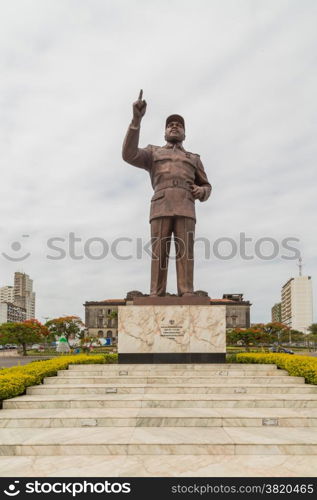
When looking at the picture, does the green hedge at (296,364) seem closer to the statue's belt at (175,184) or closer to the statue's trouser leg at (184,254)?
the statue's trouser leg at (184,254)

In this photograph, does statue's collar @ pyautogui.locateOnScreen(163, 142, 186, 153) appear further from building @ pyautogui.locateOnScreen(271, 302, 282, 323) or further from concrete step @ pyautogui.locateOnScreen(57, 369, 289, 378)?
building @ pyautogui.locateOnScreen(271, 302, 282, 323)

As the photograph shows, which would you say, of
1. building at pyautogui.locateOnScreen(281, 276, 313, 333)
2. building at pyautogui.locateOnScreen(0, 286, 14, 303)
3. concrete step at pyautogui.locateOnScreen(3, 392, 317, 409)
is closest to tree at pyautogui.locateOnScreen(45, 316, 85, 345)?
concrete step at pyautogui.locateOnScreen(3, 392, 317, 409)

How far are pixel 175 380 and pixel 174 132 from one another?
558 centimetres

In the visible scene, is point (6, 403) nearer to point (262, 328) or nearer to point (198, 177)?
point (198, 177)

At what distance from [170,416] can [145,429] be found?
1.28 feet

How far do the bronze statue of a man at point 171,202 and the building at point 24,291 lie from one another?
13612 cm

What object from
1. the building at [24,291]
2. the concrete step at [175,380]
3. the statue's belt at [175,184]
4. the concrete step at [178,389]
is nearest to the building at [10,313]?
the building at [24,291]

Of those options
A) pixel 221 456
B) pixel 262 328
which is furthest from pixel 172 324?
pixel 262 328

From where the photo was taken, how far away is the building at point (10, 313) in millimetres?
103525

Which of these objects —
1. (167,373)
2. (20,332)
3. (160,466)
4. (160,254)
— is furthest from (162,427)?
(20,332)

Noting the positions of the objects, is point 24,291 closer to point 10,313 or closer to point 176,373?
point 10,313

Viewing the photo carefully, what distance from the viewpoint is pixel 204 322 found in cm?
912

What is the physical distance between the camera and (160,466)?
13.3 ft

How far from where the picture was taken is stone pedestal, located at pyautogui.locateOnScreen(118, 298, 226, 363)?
29.5ft
